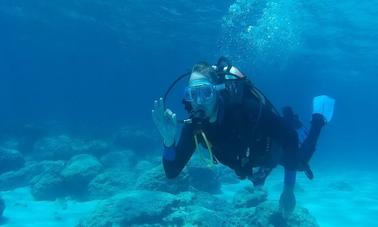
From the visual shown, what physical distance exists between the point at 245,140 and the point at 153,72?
69.0m

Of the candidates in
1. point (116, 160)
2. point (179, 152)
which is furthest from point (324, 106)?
point (116, 160)

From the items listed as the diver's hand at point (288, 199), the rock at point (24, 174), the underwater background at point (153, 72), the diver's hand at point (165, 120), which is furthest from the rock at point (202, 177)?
the diver's hand at point (165, 120)

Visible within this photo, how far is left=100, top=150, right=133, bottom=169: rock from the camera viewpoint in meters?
21.2

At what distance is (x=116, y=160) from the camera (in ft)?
71.2

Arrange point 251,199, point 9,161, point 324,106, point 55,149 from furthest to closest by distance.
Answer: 1. point 55,149
2. point 9,161
3. point 251,199
4. point 324,106

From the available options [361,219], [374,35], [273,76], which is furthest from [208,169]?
[273,76]

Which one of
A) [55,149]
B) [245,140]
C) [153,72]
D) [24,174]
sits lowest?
[245,140]

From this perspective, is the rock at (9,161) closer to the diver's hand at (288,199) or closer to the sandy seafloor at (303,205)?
the sandy seafloor at (303,205)

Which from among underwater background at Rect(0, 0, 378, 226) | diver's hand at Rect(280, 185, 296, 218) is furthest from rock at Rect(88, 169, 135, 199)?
diver's hand at Rect(280, 185, 296, 218)

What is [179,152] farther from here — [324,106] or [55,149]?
[55,149]

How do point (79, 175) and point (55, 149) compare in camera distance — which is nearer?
point (79, 175)

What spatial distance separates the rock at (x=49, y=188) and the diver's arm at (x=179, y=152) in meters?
10.7

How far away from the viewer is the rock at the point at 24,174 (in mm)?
17203

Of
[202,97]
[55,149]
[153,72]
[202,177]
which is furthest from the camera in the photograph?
[153,72]
